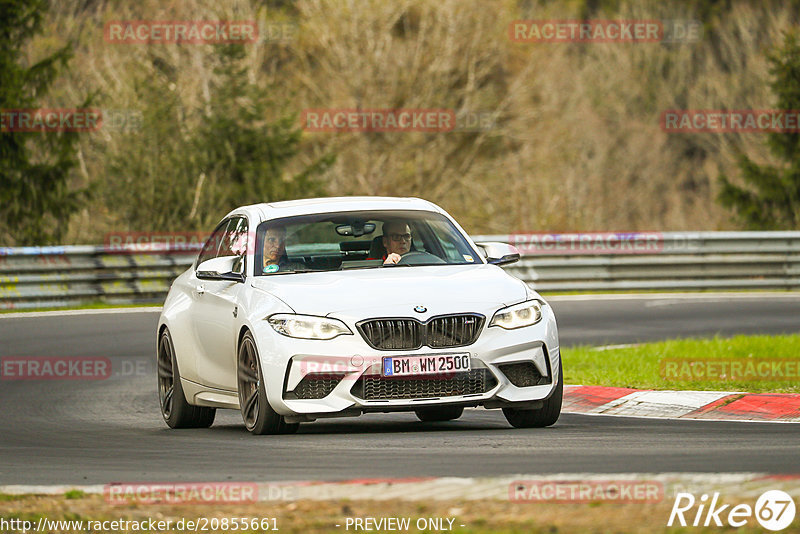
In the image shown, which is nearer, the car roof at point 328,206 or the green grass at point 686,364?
the car roof at point 328,206

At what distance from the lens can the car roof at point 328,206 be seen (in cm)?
1111

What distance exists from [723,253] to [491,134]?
16169 mm

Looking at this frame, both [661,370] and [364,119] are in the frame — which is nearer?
[661,370]

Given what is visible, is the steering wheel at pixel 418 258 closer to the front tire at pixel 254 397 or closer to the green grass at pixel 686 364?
the front tire at pixel 254 397

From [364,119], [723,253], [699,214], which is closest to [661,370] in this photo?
[723,253]

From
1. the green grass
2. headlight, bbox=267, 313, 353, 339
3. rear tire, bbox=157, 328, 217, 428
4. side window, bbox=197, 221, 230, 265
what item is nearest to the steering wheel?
headlight, bbox=267, 313, 353, 339

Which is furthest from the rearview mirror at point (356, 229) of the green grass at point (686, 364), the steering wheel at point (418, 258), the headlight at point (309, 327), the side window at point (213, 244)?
the green grass at point (686, 364)

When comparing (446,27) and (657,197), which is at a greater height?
(446,27)

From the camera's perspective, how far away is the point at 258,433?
9.99m

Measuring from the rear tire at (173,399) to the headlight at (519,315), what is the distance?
2.81 m

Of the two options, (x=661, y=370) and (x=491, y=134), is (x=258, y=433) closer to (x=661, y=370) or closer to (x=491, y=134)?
(x=661, y=370)

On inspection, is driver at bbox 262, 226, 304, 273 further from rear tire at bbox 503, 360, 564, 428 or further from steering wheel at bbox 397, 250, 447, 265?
rear tire at bbox 503, 360, 564, 428

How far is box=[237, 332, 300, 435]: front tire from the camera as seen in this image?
9.80m

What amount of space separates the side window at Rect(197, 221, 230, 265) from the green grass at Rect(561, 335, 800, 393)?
11.3 feet
